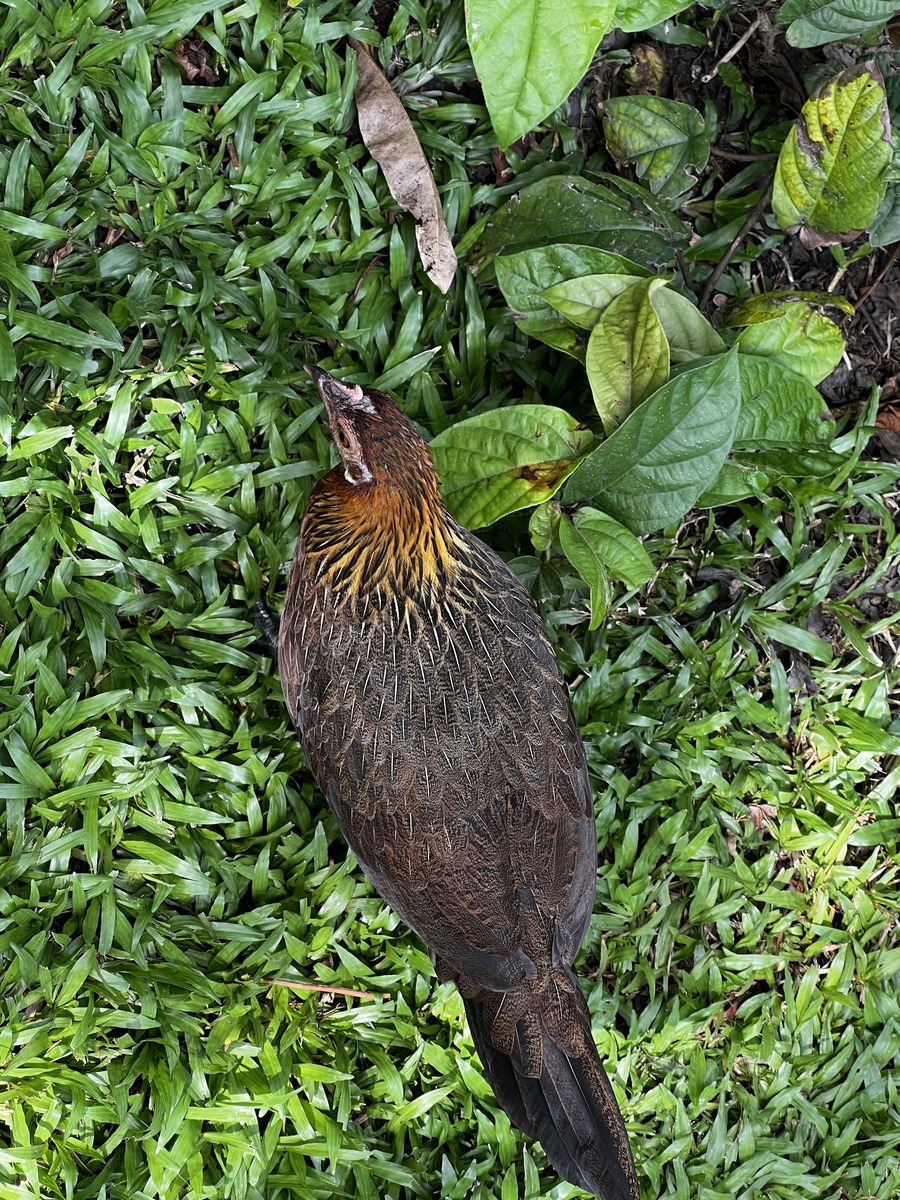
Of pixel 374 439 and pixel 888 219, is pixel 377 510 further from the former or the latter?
pixel 888 219

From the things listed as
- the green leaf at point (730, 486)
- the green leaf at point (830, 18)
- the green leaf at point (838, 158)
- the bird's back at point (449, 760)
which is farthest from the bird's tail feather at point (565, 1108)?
the green leaf at point (830, 18)

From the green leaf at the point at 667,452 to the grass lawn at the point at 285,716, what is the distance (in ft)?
1.21

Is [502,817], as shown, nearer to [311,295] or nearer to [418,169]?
[311,295]

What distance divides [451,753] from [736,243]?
6.75ft

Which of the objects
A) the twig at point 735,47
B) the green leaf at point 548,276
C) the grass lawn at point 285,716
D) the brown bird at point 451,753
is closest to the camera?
the brown bird at point 451,753

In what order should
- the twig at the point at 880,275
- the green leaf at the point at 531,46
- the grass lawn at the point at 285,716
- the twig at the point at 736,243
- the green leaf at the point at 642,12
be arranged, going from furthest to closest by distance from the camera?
1. the twig at the point at 880,275
2. the twig at the point at 736,243
3. the grass lawn at the point at 285,716
4. the green leaf at the point at 642,12
5. the green leaf at the point at 531,46

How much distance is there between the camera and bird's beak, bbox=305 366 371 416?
252cm

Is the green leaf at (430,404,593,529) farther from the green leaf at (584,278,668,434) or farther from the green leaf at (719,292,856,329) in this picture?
the green leaf at (719,292,856,329)

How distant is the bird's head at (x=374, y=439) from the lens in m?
2.50

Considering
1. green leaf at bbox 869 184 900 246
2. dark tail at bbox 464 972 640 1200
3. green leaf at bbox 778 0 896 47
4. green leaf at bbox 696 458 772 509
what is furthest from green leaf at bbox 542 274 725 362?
dark tail at bbox 464 972 640 1200

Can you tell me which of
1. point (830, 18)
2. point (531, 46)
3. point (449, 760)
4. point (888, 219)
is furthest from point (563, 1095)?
point (830, 18)

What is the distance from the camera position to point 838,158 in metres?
2.96

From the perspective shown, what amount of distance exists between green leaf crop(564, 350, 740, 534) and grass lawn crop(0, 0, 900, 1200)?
1.21 ft

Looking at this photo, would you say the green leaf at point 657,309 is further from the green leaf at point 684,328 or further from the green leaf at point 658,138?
the green leaf at point 658,138
